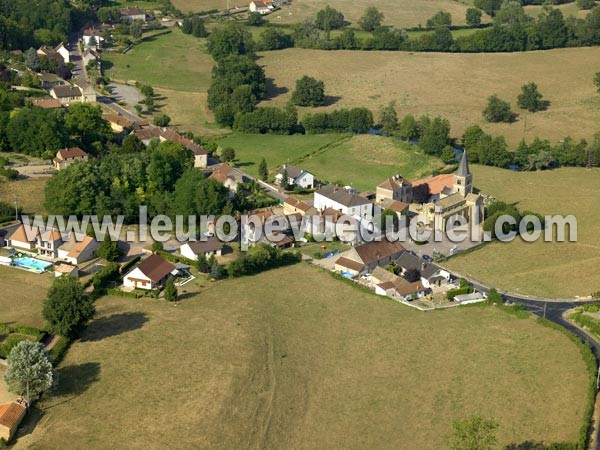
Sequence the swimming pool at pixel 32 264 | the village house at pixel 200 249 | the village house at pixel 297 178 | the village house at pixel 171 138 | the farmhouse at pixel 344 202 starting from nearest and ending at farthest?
1. the swimming pool at pixel 32 264
2. the village house at pixel 200 249
3. the farmhouse at pixel 344 202
4. the village house at pixel 297 178
5. the village house at pixel 171 138

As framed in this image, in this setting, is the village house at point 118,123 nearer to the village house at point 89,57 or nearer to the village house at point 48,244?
the village house at point 89,57

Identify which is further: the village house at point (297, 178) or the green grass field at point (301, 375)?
the village house at point (297, 178)

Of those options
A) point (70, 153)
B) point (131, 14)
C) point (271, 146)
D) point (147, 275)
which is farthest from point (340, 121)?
point (131, 14)

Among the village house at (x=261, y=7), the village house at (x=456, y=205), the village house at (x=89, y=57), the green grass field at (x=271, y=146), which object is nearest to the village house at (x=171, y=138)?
the green grass field at (x=271, y=146)

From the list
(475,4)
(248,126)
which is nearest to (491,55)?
(475,4)

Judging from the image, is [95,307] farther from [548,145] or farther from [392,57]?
[392,57]

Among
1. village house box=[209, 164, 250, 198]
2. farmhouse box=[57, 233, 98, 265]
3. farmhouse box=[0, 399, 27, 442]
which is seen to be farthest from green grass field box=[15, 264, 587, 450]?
village house box=[209, 164, 250, 198]
